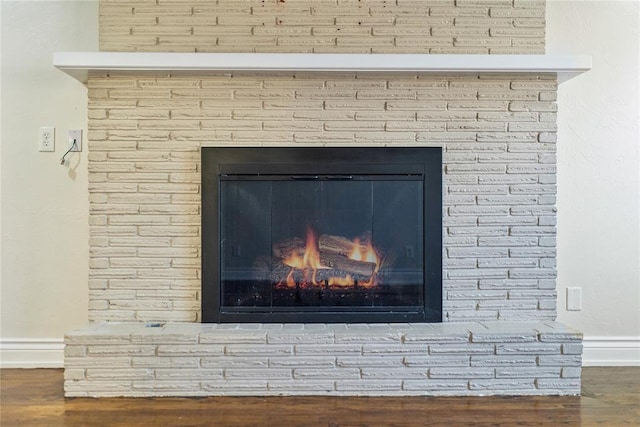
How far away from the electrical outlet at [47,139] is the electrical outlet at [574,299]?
9.05 feet

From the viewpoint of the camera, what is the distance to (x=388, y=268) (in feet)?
7.19

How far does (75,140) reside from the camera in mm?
2330

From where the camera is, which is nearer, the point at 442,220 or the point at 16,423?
the point at 16,423

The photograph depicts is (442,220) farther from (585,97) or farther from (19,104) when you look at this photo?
(19,104)

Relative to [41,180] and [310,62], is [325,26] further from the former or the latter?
[41,180]

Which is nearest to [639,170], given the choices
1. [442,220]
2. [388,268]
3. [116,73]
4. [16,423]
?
[442,220]

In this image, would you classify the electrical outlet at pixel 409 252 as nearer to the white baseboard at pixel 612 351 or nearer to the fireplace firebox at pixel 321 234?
the fireplace firebox at pixel 321 234

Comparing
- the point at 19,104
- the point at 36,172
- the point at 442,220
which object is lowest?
the point at 442,220

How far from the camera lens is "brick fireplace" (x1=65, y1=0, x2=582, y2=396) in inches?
84.6

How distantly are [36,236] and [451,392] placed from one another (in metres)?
2.16

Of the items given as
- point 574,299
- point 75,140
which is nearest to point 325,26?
point 75,140

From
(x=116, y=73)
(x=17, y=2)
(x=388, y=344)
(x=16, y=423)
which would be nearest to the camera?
(x=16, y=423)

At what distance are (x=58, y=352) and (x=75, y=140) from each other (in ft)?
3.57

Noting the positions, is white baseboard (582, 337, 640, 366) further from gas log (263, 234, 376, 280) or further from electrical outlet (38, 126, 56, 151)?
electrical outlet (38, 126, 56, 151)
